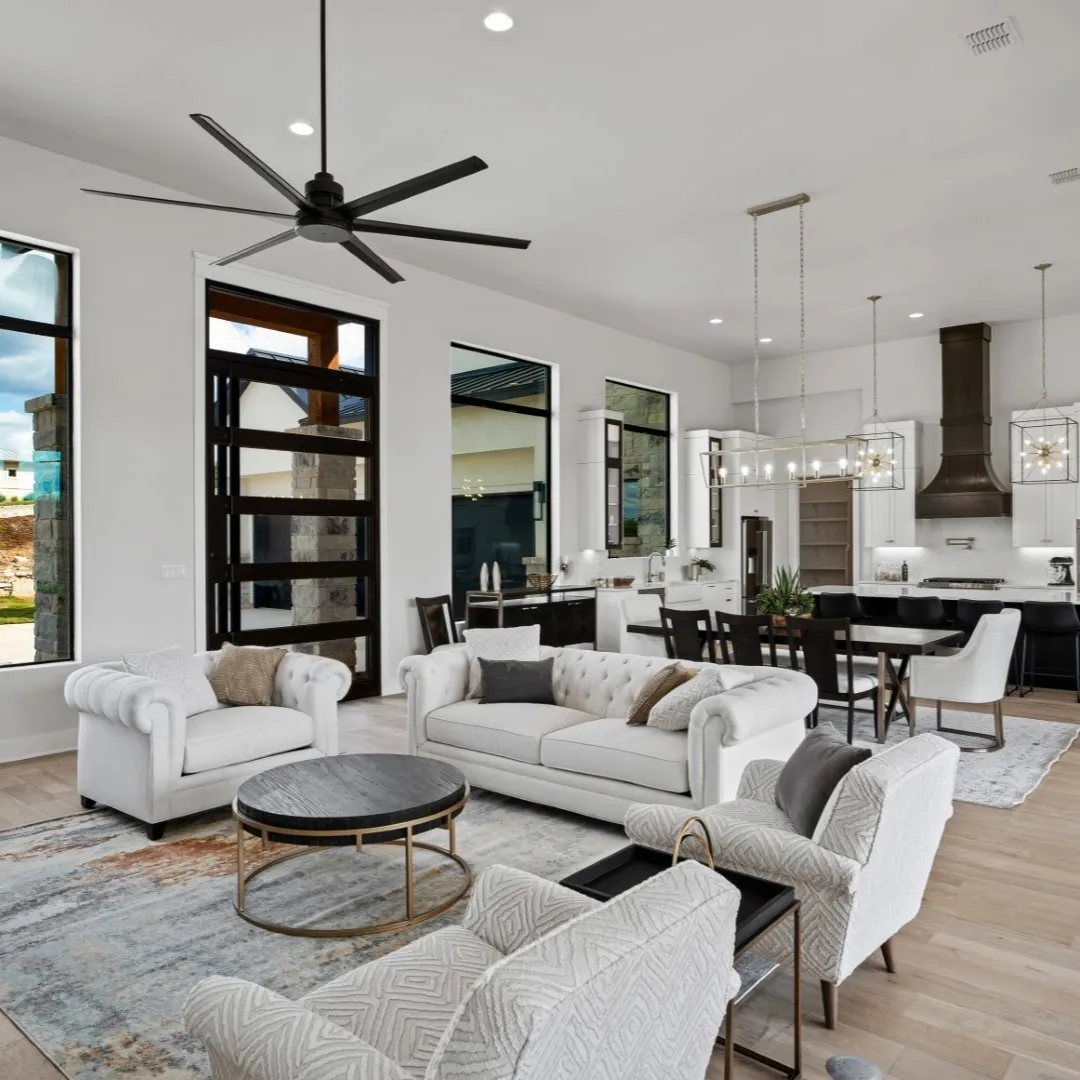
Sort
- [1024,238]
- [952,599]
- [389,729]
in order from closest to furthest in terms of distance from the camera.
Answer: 1. [389,729]
2. [1024,238]
3. [952,599]

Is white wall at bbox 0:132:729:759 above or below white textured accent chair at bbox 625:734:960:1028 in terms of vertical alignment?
above

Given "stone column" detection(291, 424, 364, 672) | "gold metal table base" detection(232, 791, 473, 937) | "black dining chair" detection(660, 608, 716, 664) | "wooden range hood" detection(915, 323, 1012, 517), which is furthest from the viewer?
"wooden range hood" detection(915, 323, 1012, 517)

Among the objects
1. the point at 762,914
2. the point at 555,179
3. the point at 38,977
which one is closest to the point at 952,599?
the point at 555,179

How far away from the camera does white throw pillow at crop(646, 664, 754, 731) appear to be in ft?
12.5

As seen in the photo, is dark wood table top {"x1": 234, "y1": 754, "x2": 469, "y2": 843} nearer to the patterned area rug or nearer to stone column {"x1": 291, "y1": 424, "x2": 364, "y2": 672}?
the patterned area rug

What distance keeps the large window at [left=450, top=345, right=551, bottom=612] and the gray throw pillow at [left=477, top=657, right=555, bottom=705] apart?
3.29 meters

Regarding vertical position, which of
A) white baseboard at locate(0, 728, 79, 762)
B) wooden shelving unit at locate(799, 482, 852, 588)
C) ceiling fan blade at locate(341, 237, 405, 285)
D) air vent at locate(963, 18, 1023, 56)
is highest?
air vent at locate(963, 18, 1023, 56)

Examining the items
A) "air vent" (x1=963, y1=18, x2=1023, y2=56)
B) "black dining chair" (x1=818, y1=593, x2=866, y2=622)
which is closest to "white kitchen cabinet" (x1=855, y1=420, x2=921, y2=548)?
"black dining chair" (x1=818, y1=593, x2=866, y2=622)

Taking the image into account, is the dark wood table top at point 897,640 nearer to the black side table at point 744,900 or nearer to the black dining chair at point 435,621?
the black dining chair at point 435,621

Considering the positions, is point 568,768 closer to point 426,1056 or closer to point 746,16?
point 426,1056

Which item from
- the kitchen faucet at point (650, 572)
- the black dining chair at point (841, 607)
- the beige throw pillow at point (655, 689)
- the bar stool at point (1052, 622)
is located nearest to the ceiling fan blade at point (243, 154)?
the beige throw pillow at point (655, 689)

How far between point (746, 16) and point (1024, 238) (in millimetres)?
4122

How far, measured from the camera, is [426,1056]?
5.02ft

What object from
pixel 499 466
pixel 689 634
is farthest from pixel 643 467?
pixel 689 634
